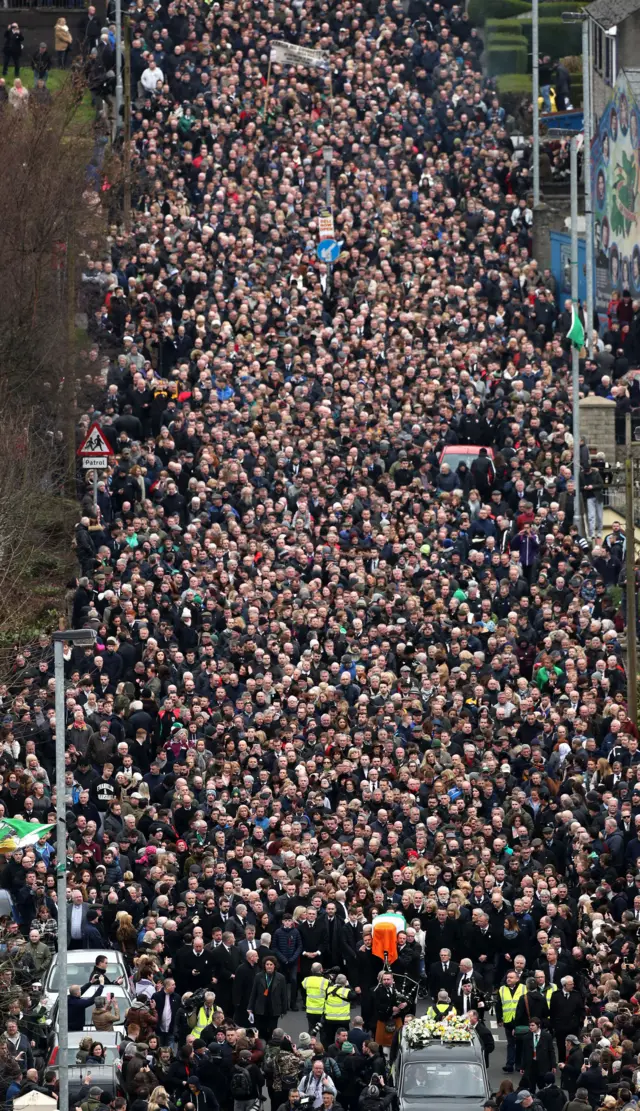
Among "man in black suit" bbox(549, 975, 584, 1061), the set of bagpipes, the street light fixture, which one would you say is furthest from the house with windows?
"man in black suit" bbox(549, 975, 584, 1061)

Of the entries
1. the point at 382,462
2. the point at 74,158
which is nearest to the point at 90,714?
the point at 382,462

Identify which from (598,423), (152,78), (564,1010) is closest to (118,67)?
(152,78)

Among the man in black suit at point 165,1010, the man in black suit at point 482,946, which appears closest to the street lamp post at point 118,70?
the man in black suit at point 482,946

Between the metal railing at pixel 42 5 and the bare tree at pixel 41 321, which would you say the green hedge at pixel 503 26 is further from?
the bare tree at pixel 41 321

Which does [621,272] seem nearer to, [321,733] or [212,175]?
[212,175]

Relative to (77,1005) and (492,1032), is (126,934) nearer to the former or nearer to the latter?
(77,1005)
